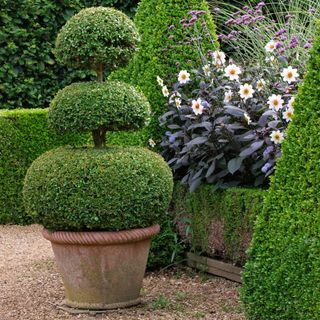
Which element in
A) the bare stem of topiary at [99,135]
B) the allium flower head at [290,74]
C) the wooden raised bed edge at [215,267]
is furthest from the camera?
the wooden raised bed edge at [215,267]

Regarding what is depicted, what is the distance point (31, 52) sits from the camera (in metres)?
9.66

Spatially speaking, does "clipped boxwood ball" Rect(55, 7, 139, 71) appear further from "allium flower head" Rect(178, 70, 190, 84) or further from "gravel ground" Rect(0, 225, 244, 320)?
"gravel ground" Rect(0, 225, 244, 320)

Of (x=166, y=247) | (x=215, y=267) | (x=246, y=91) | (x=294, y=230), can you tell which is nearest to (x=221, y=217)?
(x=215, y=267)


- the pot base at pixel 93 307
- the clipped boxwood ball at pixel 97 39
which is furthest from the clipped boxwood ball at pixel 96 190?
the clipped boxwood ball at pixel 97 39

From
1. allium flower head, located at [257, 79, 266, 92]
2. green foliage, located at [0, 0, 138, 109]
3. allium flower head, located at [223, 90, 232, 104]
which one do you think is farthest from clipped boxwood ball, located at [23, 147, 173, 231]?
green foliage, located at [0, 0, 138, 109]

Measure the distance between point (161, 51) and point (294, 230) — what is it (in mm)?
2766

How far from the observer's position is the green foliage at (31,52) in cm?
956

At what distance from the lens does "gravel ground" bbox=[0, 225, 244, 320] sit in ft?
16.2

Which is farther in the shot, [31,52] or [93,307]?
[31,52]

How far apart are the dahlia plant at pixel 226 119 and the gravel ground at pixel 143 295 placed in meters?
0.73

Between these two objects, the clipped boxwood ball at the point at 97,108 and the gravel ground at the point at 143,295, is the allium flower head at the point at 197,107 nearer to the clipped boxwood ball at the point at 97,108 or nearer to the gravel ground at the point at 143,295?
the clipped boxwood ball at the point at 97,108

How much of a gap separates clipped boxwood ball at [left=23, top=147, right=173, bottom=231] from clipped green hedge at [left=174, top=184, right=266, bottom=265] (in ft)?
2.15

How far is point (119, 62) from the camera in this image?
5242mm

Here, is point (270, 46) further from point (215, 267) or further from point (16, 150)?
point (16, 150)
